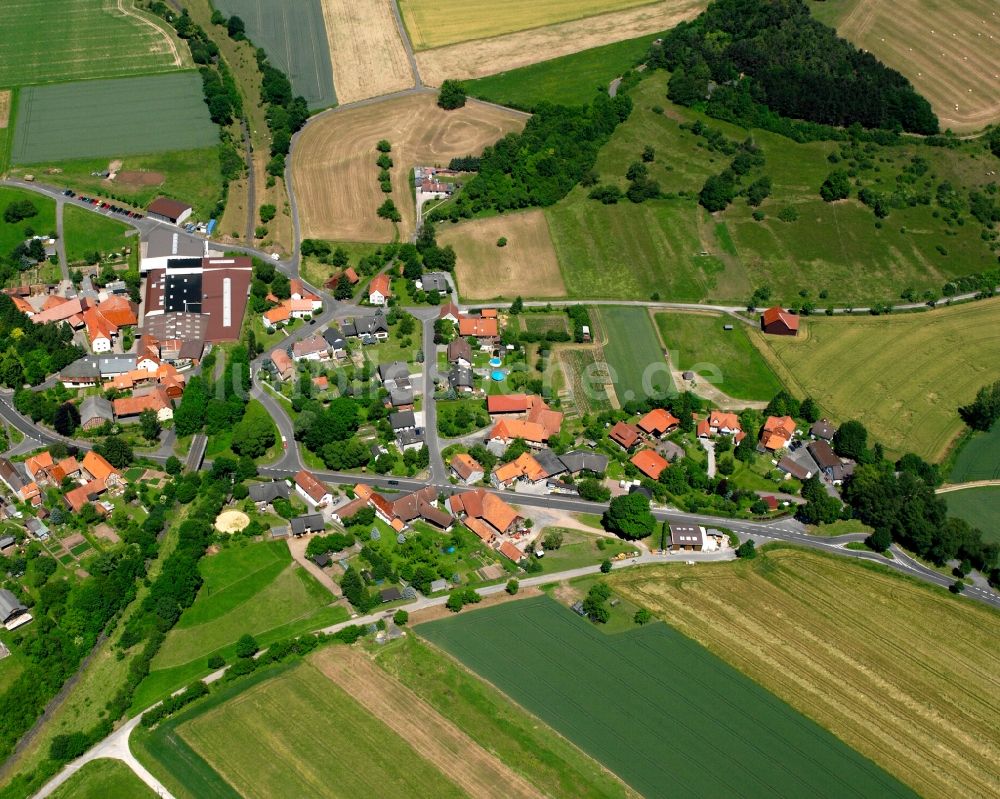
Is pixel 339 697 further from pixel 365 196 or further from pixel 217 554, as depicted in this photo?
pixel 365 196

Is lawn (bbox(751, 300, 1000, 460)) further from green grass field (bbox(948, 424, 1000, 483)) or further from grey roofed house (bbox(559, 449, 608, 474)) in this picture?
grey roofed house (bbox(559, 449, 608, 474))

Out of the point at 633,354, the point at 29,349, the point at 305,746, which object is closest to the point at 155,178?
the point at 29,349

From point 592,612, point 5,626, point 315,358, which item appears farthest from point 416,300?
point 5,626

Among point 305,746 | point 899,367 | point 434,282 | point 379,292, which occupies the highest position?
point 434,282

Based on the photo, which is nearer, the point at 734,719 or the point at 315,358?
the point at 734,719

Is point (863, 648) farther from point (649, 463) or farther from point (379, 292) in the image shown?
point (379, 292)
